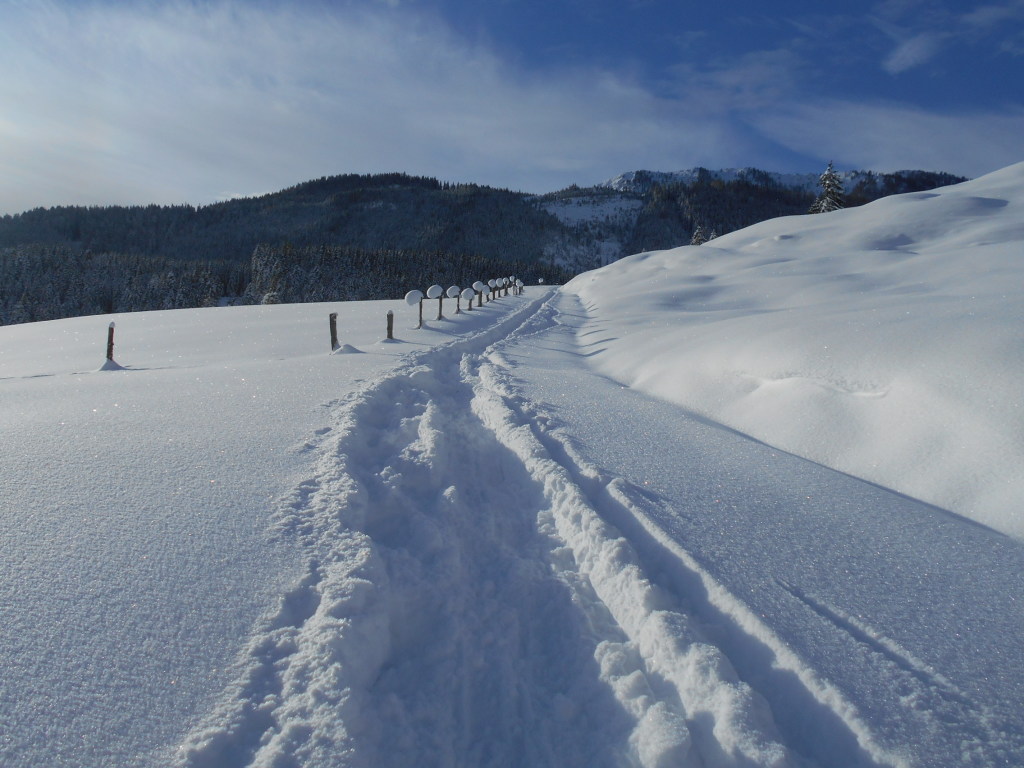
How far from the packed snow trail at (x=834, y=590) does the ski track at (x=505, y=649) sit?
26 mm

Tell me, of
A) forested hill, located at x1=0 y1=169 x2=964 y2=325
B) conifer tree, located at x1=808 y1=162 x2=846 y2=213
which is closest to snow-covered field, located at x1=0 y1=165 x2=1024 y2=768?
conifer tree, located at x1=808 y1=162 x2=846 y2=213

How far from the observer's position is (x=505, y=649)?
293cm

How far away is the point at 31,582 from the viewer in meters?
2.65

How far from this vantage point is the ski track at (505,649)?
2229mm

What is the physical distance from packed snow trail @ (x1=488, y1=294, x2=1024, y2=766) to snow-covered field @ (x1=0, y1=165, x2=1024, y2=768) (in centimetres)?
2

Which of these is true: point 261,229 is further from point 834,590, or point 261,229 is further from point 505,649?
point 834,590

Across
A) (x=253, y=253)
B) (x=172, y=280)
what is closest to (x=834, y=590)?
(x=172, y=280)

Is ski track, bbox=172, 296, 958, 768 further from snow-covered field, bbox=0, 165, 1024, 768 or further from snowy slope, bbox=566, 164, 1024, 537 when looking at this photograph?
snowy slope, bbox=566, 164, 1024, 537

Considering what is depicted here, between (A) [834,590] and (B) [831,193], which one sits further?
(B) [831,193]

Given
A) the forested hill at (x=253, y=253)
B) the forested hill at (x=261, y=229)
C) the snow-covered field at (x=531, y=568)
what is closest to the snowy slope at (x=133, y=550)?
the snow-covered field at (x=531, y=568)

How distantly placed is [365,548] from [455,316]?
766 inches

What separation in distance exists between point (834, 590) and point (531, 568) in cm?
198

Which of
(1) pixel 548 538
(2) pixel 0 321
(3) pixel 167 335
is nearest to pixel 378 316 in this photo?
(3) pixel 167 335

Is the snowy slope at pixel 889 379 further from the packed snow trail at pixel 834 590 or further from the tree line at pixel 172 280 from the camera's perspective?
the tree line at pixel 172 280
